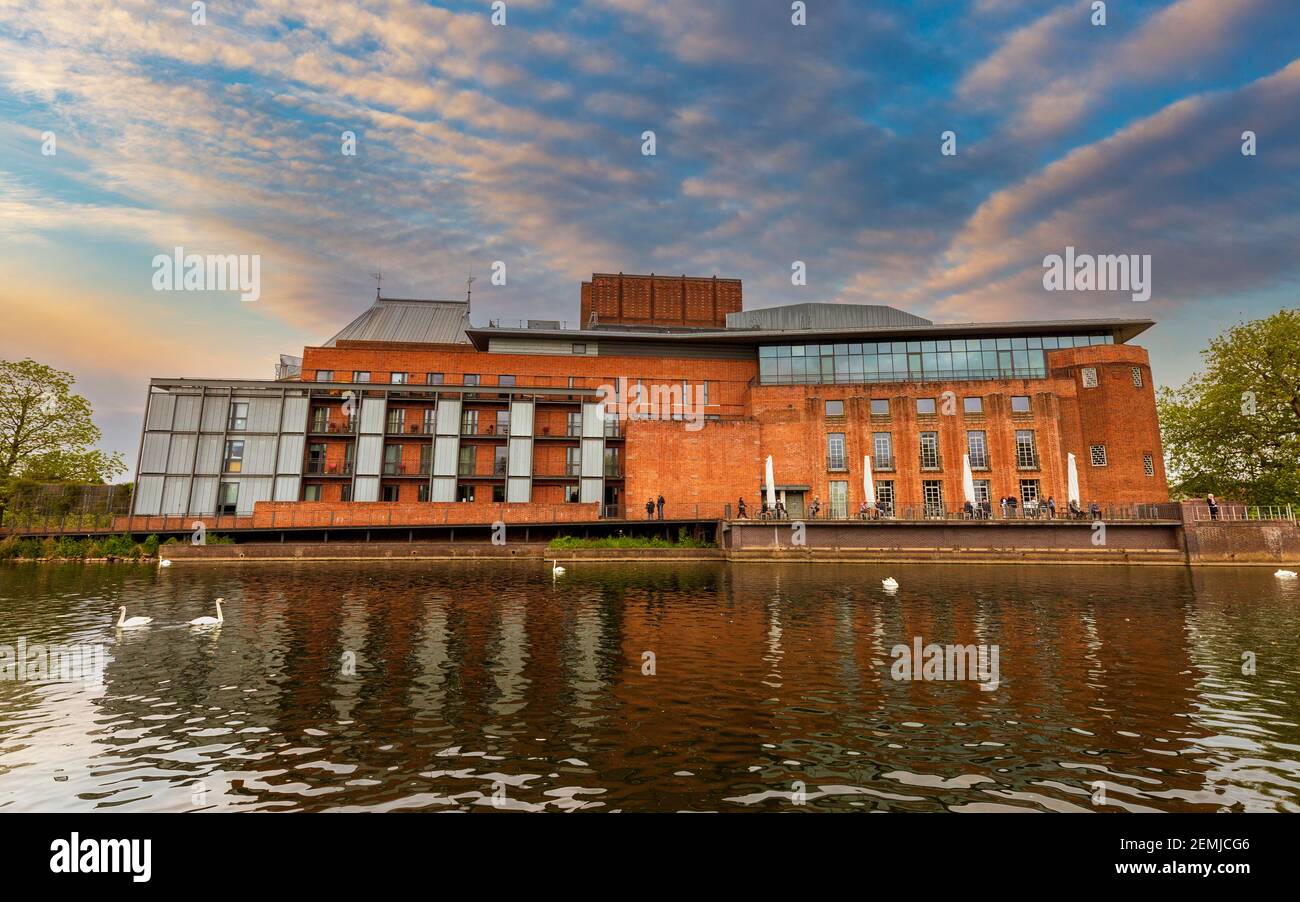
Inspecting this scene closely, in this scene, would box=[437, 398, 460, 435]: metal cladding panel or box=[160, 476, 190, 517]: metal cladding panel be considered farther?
box=[437, 398, 460, 435]: metal cladding panel

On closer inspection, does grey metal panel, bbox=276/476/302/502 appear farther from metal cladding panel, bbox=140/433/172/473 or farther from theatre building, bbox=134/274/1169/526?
metal cladding panel, bbox=140/433/172/473

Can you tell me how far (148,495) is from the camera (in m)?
42.8

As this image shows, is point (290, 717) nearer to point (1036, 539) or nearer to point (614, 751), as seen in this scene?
point (614, 751)

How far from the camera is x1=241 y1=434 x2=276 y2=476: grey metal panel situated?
4478cm

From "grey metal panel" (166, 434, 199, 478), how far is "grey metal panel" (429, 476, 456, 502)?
642 inches

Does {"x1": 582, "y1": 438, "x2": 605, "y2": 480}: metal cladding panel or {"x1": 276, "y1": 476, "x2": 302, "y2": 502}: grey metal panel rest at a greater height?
{"x1": 582, "y1": 438, "x2": 605, "y2": 480}: metal cladding panel

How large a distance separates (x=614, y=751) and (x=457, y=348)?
2116 inches

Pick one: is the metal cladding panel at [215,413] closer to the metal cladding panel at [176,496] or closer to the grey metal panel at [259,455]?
the grey metal panel at [259,455]

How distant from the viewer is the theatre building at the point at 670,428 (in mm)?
44719

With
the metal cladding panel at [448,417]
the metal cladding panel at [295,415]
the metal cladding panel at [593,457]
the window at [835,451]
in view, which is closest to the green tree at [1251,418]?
the window at [835,451]

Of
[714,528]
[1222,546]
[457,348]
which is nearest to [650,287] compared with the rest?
[457,348]

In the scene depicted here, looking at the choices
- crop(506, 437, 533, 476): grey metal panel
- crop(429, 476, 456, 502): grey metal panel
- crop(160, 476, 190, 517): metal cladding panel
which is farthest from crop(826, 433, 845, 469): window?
crop(160, 476, 190, 517): metal cladding panel

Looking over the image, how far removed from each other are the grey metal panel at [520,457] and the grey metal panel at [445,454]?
3.99 m
